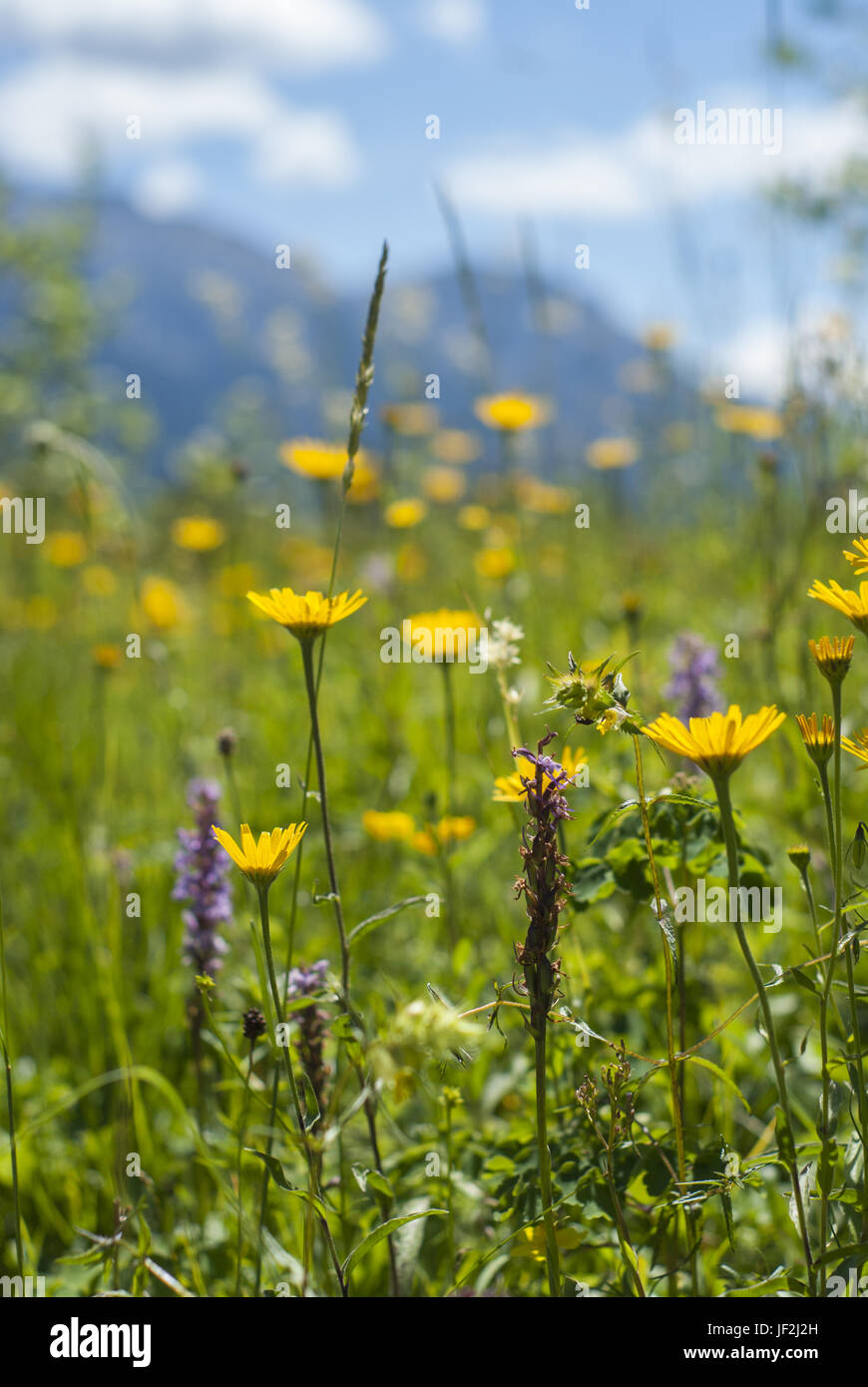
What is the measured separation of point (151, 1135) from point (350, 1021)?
0.95m

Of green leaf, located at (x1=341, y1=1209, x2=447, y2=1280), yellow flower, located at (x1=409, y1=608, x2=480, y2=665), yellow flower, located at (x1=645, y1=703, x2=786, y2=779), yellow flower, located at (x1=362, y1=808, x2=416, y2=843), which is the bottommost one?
green leaf, located at (x1=341, y1=1209, x2=447, y2=1280)

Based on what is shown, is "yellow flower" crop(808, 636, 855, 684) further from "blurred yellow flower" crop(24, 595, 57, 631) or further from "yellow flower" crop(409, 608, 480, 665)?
"blurred yellow flower" crop(24, 595, 57, 631)

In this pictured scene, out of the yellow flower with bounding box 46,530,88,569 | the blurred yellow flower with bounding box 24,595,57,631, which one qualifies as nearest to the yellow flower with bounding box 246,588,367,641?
the blurred yellow flower with bounding box 24,595,57,631

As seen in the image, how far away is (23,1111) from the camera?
173 cm

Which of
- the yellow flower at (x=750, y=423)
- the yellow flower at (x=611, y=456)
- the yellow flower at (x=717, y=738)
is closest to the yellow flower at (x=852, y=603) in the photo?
the yellow flower at (x=717, y=738)

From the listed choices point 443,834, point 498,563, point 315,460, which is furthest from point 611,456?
point 443,834

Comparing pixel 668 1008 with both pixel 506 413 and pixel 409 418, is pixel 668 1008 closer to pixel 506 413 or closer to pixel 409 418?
pixel 506 413

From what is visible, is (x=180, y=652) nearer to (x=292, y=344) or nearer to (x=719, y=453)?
(x=292, y=344)

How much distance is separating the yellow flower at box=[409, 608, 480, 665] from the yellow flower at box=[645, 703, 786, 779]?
2.44 ft

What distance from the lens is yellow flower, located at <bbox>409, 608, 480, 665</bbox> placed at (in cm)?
159

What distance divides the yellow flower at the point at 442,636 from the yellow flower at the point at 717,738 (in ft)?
2.44

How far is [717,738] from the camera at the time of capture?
80cm

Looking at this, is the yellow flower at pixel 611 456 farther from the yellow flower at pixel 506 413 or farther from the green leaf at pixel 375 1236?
A: the green leaf at pixel 375 1236
